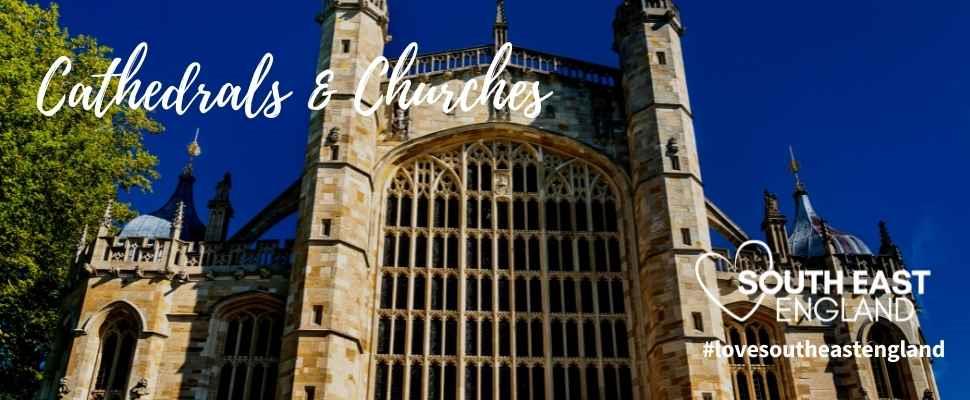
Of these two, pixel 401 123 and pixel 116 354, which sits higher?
pixel 401 123

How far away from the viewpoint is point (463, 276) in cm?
1905

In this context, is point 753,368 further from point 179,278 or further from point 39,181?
point 39,181

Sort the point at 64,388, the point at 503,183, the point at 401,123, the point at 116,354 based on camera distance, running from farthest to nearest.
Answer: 1. the point at 401,123
2. the point at 503,183
3. the point at 116,354
4. the point at 64,388

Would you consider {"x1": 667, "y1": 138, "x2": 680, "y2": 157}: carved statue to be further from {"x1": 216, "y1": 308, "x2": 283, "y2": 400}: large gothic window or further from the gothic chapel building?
{"x1": 216, "y1": 308, "x2": 283, "y2": 400}: large gothic window

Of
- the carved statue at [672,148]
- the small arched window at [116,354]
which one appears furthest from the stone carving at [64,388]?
the carved statue at [672,148]

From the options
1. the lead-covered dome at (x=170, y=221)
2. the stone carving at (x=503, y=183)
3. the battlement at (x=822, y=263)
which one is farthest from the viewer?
the lead-covered dome at (x=170, y=221)

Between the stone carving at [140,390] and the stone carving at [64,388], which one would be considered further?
the stone carving at [64,388]

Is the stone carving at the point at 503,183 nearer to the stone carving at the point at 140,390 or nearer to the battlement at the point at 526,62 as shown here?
the battlement at the point at 526,62

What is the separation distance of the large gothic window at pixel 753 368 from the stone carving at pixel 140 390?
11980mm

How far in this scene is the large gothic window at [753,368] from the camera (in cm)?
1839

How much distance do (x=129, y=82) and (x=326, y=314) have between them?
11.6 m

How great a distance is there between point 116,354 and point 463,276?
736 centimetres

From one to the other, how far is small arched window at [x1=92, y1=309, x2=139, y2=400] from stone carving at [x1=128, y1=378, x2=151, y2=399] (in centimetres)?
41

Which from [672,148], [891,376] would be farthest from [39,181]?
[891,376]
